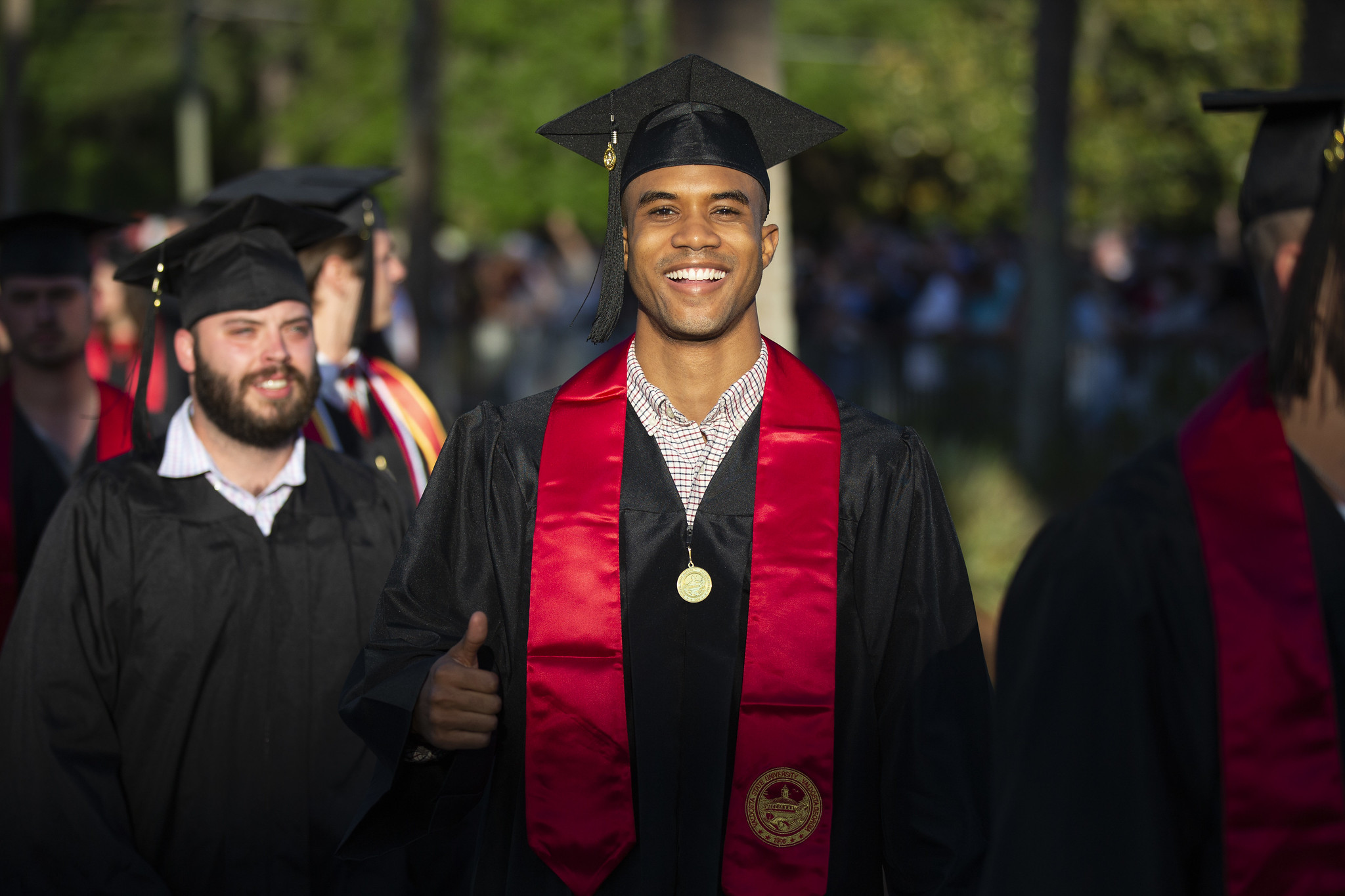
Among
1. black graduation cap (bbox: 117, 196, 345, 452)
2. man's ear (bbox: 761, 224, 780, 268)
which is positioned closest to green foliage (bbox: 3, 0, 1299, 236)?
black graduation cap (bbox: 117, 196, 345, 452)

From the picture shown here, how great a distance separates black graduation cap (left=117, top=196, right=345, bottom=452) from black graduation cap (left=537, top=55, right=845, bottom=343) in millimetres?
1363

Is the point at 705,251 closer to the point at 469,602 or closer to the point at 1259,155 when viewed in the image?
the point at 469,602

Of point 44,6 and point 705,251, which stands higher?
point 44,6

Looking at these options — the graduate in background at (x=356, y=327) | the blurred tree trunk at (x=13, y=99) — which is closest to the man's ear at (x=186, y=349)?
the graduate in background at (x=356, y=327)

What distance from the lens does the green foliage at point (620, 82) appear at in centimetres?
2409

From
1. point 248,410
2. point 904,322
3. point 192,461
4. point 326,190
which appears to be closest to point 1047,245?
point 904,322

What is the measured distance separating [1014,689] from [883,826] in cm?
95

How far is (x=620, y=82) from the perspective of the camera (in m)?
24.6

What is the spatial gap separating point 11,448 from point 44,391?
347 millimetres

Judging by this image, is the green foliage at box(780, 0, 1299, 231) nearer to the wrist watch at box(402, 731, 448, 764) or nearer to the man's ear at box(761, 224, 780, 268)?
the man's ear at box(761, 224, 780, 268)

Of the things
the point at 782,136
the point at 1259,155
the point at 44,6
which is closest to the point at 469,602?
the point at 782,136

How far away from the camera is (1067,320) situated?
38.0 feet

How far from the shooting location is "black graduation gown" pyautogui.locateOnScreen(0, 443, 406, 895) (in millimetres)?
3639

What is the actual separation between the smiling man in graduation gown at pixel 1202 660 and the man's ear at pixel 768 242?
121cm
